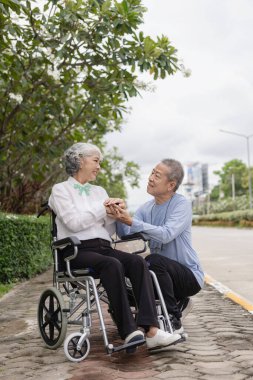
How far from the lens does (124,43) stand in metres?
8.20

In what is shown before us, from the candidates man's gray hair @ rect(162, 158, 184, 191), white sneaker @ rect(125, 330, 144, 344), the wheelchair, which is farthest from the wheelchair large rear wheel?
man's gray hair @ rect(162, 158, 184, 191)

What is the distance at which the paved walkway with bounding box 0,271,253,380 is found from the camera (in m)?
3.63

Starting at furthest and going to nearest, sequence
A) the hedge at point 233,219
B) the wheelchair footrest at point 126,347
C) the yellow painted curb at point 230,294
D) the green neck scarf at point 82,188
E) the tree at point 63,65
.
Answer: the hedge at point 233,219 < the tree at point 63,65 < the yellow painted curb at point 230,294 < the green neck scarf at point 82,188 < the wheelchair footrest at point 126,347

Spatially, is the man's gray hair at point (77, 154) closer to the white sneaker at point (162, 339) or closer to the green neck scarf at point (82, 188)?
the green neck scarf at point (82, 188)

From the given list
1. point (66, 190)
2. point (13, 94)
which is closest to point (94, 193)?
point (66, 190)

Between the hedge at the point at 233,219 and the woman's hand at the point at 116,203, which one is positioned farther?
the hedge at the point at 233,219

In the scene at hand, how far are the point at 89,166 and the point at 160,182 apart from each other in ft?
1.88

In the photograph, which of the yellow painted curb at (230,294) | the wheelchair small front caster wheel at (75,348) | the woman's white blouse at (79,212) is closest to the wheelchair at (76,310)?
the wheelchair small front caster wheel at (75,348)

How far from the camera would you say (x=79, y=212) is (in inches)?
172

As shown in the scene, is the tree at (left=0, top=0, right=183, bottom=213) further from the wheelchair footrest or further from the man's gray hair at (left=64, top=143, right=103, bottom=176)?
the wheelchair footrest

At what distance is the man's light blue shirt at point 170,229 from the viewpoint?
439 centimetres

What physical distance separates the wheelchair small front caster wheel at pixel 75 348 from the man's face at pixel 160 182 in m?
1.32

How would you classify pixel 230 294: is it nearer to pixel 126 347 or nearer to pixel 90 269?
pixel 90 269

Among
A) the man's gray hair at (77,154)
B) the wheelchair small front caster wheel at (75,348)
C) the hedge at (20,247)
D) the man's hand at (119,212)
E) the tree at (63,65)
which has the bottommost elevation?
the wheelchair small front caster wheel at (75,348)
